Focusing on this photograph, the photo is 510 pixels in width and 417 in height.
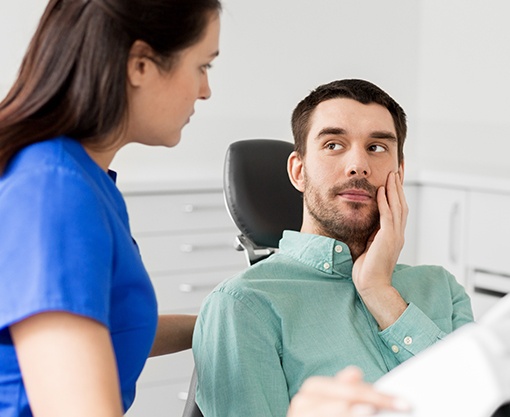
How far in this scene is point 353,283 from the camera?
1.75 metres

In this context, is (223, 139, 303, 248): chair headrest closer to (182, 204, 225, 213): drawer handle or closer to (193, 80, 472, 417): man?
(193, 80, 472, 417): man

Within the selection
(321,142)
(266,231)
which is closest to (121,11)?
(321,142)

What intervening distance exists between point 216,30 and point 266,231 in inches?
37.4

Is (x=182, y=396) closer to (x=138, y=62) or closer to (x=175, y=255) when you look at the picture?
(x=175, y=255)

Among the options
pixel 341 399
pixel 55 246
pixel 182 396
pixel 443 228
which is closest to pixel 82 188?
pixel 55 246

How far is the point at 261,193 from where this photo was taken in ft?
6.90

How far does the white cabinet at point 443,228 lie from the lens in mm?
3801

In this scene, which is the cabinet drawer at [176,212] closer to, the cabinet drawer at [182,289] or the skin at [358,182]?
the cabinet drawer at [182,289]

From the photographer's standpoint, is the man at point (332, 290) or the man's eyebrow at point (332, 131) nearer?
the man at point (332, 290)

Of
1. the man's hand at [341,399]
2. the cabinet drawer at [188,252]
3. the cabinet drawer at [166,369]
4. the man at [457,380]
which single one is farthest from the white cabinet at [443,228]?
the man at [457,380]

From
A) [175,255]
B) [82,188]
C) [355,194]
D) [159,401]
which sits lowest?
[159,401]

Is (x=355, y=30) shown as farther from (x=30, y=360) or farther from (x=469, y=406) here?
(x=469, y=406)

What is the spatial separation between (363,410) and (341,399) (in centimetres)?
6

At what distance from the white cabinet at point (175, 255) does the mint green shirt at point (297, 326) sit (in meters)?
1.64
